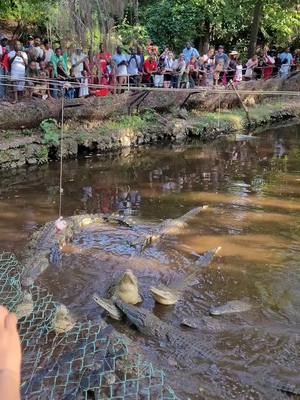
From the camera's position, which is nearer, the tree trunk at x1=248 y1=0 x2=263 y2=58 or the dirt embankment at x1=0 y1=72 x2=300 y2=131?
the dirt embankment at x1=0 y1=72 x2=300 y2=131

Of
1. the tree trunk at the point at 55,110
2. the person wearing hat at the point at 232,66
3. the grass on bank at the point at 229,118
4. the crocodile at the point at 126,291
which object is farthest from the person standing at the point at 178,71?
the crocodile at the point at 126,291

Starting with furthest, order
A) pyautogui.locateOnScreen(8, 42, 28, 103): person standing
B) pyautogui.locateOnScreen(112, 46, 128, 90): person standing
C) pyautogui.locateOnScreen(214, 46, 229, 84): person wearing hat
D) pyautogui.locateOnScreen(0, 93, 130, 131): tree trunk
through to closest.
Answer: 1. pyautogui.locateOnScreen(214, 46, 229, 84): person wearing hat
2. pyautogui.locateOnScreen(112, 46, 128, 90): person standing
3. pyautogui.locateOnScreen(8, 42, 28, 103): person standing
4. pyautogui.locateOnScreen(0, 93, 130, 131): tree trunk

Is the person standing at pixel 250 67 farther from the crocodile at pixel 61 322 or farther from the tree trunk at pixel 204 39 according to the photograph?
the crocodile at pixel 61 322

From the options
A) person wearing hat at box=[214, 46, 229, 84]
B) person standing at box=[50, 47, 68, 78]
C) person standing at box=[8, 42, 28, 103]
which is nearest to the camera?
person standing at box=[8, 42, 28, 103]

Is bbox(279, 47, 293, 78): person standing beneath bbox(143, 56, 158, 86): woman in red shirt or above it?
above

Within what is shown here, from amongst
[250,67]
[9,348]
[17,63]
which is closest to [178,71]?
[250,67]

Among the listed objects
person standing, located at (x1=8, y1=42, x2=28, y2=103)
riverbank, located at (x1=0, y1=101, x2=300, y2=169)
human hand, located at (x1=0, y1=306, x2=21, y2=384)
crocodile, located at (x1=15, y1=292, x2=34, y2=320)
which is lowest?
crocodile, located at (x1=15, y1=292, x2=34, y2=320)

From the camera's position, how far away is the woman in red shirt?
1467cm

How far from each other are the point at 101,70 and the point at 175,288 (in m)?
8.28

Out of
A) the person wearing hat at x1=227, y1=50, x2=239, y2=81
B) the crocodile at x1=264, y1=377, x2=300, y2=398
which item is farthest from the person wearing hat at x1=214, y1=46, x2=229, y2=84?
the crocodile at x1=264, y1=377, x2=300, y2=398

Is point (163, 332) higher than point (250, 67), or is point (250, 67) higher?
point (250, 67)

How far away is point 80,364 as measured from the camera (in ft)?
13.2

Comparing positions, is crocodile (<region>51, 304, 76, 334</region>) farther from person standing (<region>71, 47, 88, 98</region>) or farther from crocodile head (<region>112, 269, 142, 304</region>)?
person standing (<region>71, 47, 88, 98</region>)

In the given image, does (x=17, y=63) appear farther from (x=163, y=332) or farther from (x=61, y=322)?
(x=163, y=332)
